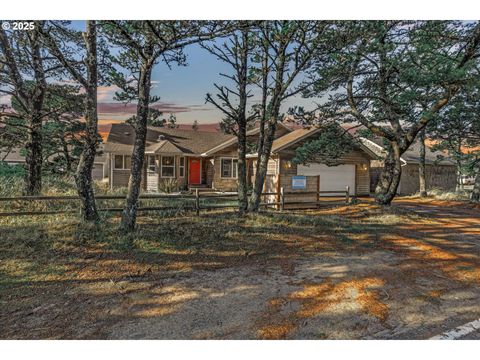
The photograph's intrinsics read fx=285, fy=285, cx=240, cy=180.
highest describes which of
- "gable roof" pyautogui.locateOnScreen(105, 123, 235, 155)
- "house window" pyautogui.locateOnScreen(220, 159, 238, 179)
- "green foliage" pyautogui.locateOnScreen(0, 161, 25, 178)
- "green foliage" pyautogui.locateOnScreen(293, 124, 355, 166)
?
"gable roof" pyautogui.locateOnScreen(105, 123, 235, 155)

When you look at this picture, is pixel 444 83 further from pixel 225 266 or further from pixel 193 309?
pixel 193 309

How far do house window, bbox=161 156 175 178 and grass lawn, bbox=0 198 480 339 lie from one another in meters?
9.89

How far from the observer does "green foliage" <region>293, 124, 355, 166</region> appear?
1188 cm

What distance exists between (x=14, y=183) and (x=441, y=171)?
29016mm

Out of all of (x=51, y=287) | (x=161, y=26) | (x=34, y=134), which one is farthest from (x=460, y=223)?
(x=34, y=134)

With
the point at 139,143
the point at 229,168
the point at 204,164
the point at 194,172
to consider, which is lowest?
the point at 194,172

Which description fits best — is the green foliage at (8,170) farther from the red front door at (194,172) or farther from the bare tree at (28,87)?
the red front door at (194,172)

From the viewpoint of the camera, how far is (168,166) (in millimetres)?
18516

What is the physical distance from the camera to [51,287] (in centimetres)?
462

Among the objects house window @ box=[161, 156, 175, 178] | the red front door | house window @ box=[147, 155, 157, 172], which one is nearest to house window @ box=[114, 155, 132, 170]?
house window @ box=[147, 155, 157, 172]

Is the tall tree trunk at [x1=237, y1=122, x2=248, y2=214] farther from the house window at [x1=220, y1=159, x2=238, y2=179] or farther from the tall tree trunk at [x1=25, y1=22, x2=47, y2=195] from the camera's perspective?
the house window at [x1=220, y1=159, x2=238, y2=179]

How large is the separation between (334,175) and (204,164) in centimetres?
899

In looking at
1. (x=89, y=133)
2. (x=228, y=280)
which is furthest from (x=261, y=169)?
(x=228, y=280)

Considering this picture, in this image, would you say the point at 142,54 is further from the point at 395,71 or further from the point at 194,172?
the point at 194,172
